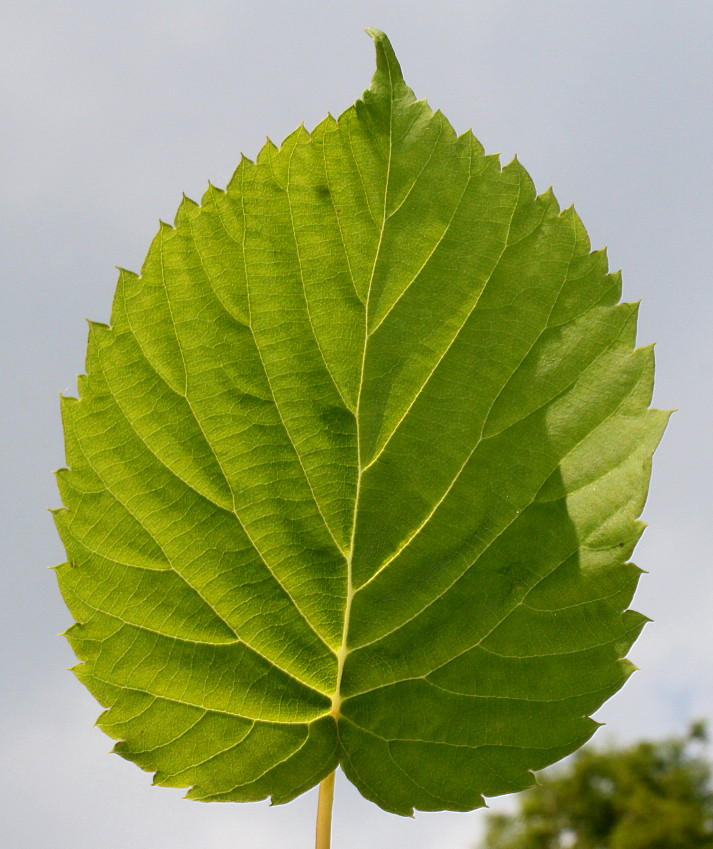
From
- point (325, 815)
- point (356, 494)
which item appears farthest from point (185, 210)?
point (325, 815)

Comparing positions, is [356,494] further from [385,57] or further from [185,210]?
[385,57]

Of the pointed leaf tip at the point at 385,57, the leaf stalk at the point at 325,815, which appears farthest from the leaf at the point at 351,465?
the leaf stalk at the point at 325,815

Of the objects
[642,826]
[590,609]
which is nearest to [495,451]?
[590,609]

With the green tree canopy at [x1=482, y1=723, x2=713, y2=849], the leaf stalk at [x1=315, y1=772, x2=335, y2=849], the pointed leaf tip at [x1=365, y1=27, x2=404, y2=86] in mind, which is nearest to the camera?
the leaf stalk at [x1=315, y1=772, x2=335, y2=849]

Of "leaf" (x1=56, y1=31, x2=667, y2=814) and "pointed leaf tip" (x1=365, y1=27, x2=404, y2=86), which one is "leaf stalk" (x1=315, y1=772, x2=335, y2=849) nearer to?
"leaf" (x1=56, y1=31, x2=667, y2=814)

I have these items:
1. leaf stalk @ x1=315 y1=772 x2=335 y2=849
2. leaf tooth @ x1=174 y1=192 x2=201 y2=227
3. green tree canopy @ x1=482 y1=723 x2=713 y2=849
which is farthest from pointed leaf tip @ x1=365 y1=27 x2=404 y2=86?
green tree canopy @ x1=482 y1=723 x2=713 y2=849

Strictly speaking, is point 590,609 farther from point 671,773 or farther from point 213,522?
point 671,773
